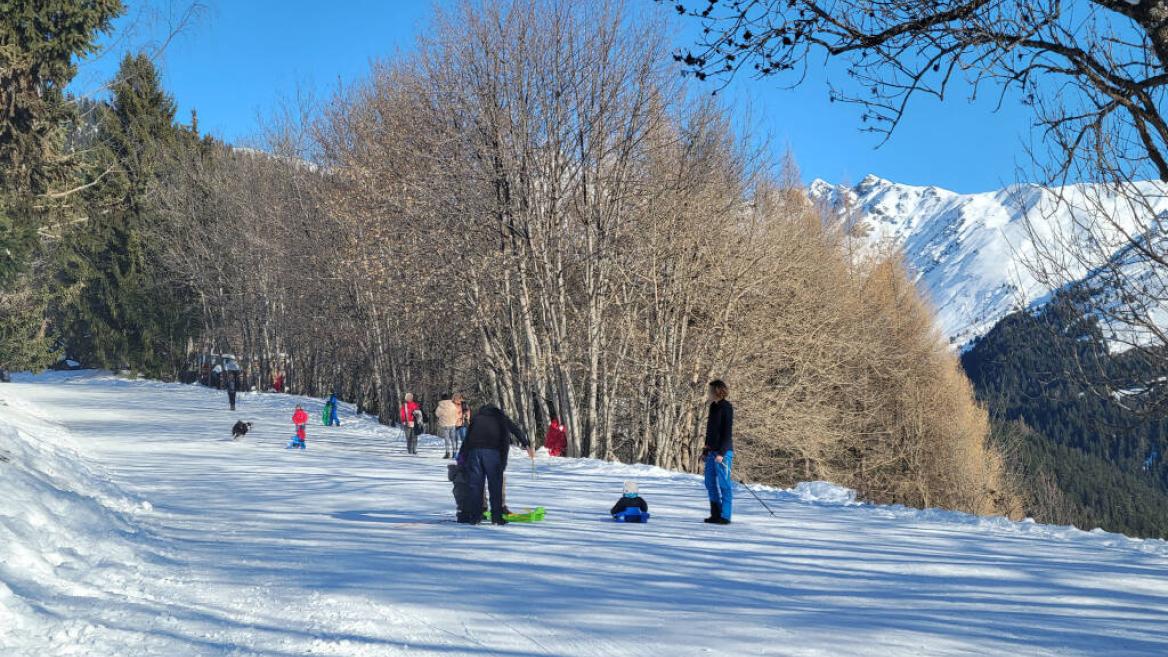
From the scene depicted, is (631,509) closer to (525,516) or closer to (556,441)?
(525,516)

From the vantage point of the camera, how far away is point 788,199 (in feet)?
130

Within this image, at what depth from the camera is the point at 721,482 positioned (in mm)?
11586

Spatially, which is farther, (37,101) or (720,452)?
(37,101)

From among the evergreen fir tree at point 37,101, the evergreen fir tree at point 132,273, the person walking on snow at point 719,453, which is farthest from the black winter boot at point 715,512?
the evergreen fir tree at point 132,273

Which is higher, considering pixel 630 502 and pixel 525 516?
pixel 630 502

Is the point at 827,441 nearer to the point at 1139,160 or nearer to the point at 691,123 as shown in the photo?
the point at 691,123

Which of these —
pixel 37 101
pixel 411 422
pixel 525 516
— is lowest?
pixel 525 516

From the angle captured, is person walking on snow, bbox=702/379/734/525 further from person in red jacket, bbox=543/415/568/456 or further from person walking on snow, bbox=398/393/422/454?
person walking on snow, bbox=398/393/422/454

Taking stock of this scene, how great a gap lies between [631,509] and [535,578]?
3891 mm

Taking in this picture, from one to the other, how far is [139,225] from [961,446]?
4946 centimetres

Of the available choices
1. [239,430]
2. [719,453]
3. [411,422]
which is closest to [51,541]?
[719,453]

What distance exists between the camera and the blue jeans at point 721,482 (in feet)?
37.8

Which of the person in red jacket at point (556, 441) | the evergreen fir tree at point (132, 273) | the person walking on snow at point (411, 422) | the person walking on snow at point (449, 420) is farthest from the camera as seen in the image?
the evergreen fir tree at point (132, 273)

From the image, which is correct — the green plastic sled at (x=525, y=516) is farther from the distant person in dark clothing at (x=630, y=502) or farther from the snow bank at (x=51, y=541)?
the snow bank at (x=51, y=541)
